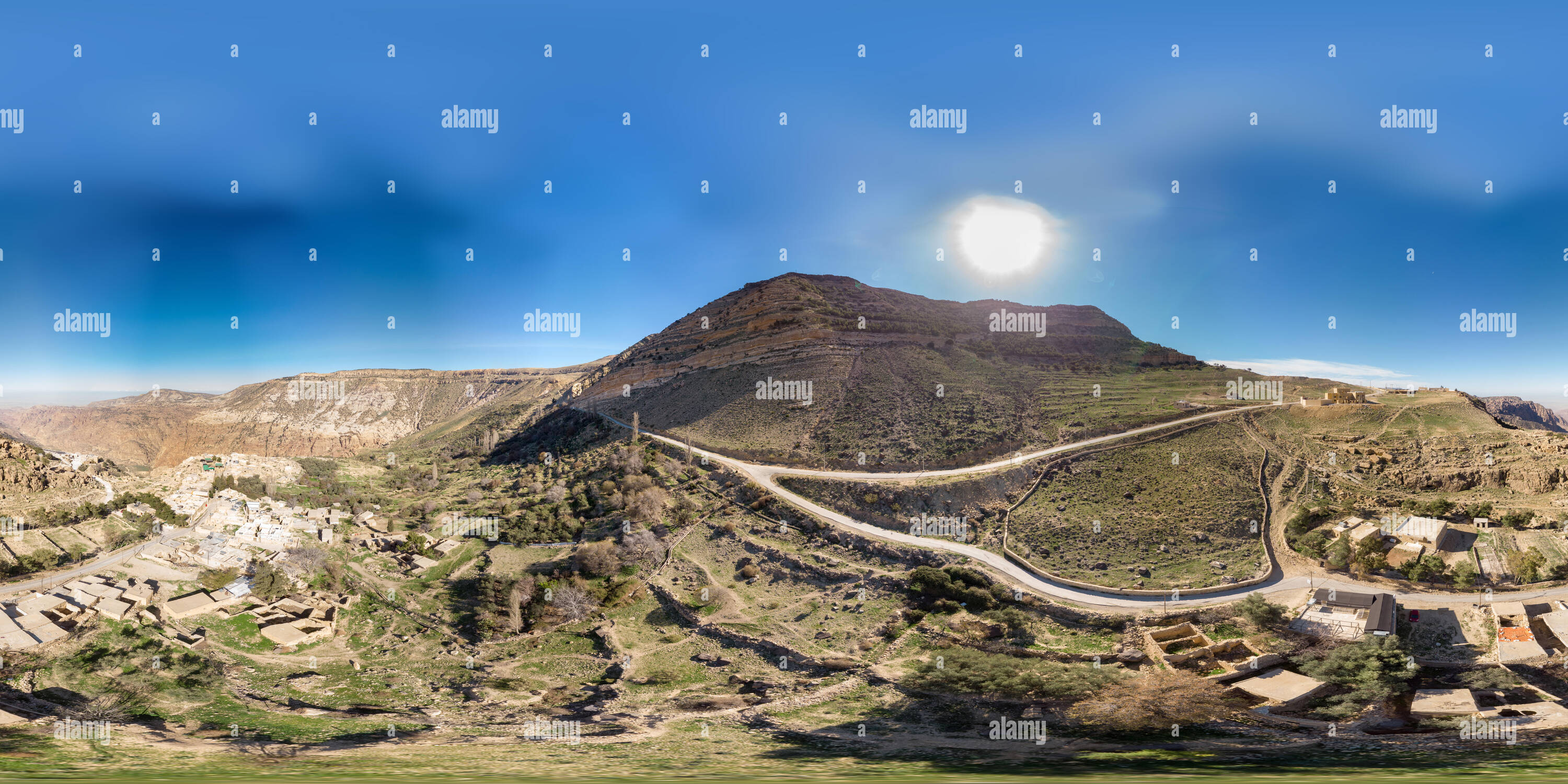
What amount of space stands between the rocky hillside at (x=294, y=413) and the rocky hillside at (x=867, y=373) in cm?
2748

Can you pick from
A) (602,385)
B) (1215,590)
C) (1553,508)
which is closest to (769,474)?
(1215,590)

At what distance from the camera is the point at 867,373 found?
45500 millimetres

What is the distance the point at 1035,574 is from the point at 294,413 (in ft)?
347

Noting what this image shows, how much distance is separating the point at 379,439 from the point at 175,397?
2908cm

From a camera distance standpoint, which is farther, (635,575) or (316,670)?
(635,575)

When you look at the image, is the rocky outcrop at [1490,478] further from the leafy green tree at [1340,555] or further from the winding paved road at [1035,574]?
the leafy green tree at [1340,555]

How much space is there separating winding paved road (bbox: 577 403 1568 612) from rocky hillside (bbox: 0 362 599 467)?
4980 cm

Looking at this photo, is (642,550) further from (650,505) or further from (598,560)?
(650,505)

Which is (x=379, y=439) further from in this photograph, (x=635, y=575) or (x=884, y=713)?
(x=884, y=713)

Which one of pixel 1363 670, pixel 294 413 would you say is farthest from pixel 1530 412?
pixel 294 413

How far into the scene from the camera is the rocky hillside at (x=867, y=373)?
36688mm

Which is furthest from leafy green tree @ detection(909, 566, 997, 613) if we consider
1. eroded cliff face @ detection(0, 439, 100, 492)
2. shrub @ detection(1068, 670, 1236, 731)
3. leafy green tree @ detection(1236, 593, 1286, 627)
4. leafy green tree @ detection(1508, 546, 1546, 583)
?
eroded cliff face @ detection(0, 439, 100, 492)

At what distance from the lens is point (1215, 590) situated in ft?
65.1

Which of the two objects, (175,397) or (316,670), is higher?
(175,397)
